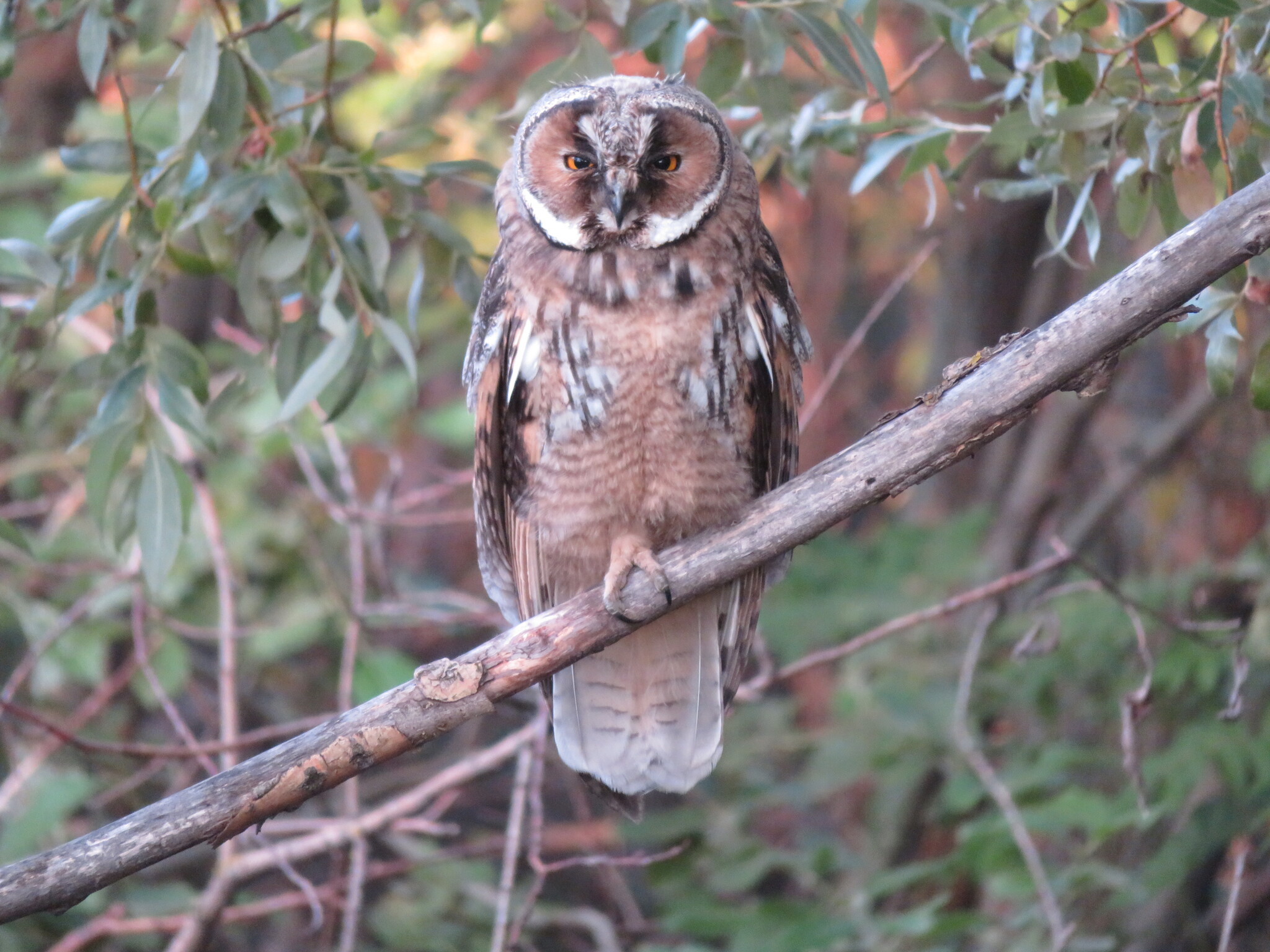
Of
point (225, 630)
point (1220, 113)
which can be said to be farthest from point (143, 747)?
point (1220, 113)

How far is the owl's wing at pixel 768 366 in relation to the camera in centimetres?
207

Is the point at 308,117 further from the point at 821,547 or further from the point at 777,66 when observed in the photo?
the point at 821,547

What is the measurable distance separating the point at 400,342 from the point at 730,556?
672 millimetres

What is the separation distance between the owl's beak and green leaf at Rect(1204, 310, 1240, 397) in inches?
36.1

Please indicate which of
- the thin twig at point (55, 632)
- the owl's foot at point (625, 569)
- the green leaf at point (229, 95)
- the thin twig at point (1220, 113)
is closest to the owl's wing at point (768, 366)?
the owl's foot at point (625, 569)

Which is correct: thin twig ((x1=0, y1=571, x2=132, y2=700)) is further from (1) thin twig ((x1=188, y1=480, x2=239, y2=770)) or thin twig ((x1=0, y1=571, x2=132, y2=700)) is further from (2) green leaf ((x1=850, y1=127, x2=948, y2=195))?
(2) green leaf ((x1=850, y1=127, x2=948, y2=195))

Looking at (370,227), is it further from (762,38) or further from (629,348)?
(762,38)

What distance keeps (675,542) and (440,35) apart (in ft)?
7.52

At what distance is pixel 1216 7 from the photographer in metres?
1.60

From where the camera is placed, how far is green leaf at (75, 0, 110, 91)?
5.89 ft

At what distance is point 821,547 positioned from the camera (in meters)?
3.78

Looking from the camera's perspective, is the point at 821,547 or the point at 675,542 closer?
the point at 675,542

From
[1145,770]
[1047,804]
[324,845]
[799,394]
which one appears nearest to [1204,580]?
[1145,770]

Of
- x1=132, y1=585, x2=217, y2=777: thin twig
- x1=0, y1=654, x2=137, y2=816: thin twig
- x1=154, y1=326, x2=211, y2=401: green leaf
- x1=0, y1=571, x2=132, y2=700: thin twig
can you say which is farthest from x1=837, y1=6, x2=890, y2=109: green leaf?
x1=0, y1=654, x2=137, y2=816: thin twig
